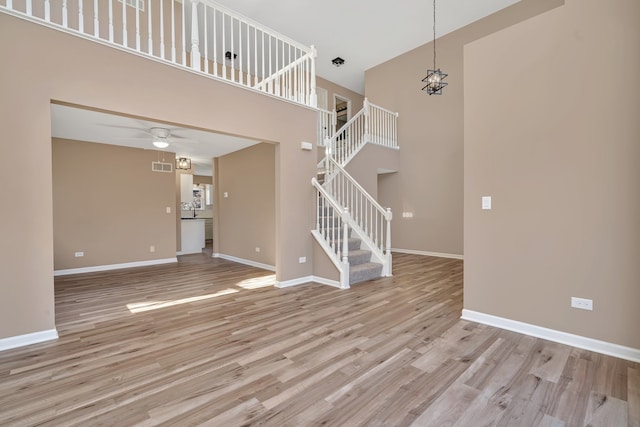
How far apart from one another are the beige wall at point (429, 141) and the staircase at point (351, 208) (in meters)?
0.61

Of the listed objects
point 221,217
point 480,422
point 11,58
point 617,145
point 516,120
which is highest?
point 11,58

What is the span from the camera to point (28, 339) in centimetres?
252

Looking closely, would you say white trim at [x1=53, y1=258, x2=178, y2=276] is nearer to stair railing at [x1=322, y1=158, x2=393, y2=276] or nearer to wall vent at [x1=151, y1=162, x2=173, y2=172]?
wall vent at [x1=151, y1=162, x2=173, y2=172]

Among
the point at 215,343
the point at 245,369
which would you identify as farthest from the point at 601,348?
the point at 215,343

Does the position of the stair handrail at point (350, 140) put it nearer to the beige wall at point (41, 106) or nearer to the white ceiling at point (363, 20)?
the white ceiling at point (363, 20)

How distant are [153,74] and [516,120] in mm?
3718

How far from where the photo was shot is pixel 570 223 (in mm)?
2477

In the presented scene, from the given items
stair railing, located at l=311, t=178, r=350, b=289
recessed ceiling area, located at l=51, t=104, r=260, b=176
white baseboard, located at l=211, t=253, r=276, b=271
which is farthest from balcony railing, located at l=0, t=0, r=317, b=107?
white baseboard, located at l=211, t=253, r=276, b=271

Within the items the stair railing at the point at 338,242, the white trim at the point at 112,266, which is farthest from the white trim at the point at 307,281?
the white trim at the point at 112,266

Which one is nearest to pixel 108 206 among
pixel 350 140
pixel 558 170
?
pixel 350 140

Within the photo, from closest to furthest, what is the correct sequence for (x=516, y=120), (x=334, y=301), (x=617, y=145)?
1. (x=617, y=145)
2. (x=516, y=120)
3. (x=334, y=301)

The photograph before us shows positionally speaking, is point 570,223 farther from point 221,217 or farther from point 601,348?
point 221,217

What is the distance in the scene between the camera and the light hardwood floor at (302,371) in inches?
64.6

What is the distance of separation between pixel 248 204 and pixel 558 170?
516cm
